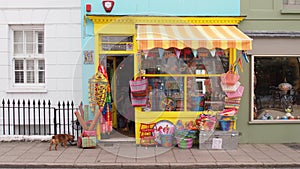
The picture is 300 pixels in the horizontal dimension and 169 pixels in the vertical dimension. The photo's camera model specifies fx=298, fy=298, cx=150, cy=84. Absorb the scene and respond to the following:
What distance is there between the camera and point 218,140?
734 cm

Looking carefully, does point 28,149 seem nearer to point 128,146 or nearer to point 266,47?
point 128,146

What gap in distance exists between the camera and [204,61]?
26.1 feet

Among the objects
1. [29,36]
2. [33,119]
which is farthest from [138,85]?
[29,36]

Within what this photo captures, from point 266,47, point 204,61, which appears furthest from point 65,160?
point 266,47

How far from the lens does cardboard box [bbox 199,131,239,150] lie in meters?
7.34

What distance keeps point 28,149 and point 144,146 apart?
2839mm

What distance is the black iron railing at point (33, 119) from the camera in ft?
26.7

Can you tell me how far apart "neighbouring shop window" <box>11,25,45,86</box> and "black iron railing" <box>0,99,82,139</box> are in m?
0.71

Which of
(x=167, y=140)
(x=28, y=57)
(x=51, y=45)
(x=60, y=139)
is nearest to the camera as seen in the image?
(x=60, y=139)

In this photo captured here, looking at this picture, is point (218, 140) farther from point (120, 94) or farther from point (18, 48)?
point (18, 48)

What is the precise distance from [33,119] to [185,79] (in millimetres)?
4333

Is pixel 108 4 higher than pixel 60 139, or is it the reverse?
pixel 108 4

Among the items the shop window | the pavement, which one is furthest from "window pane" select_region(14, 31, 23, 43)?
the pavement

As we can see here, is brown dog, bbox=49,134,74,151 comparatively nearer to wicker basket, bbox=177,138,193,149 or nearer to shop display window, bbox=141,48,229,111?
shop display window, bbox=141,48,229,111
